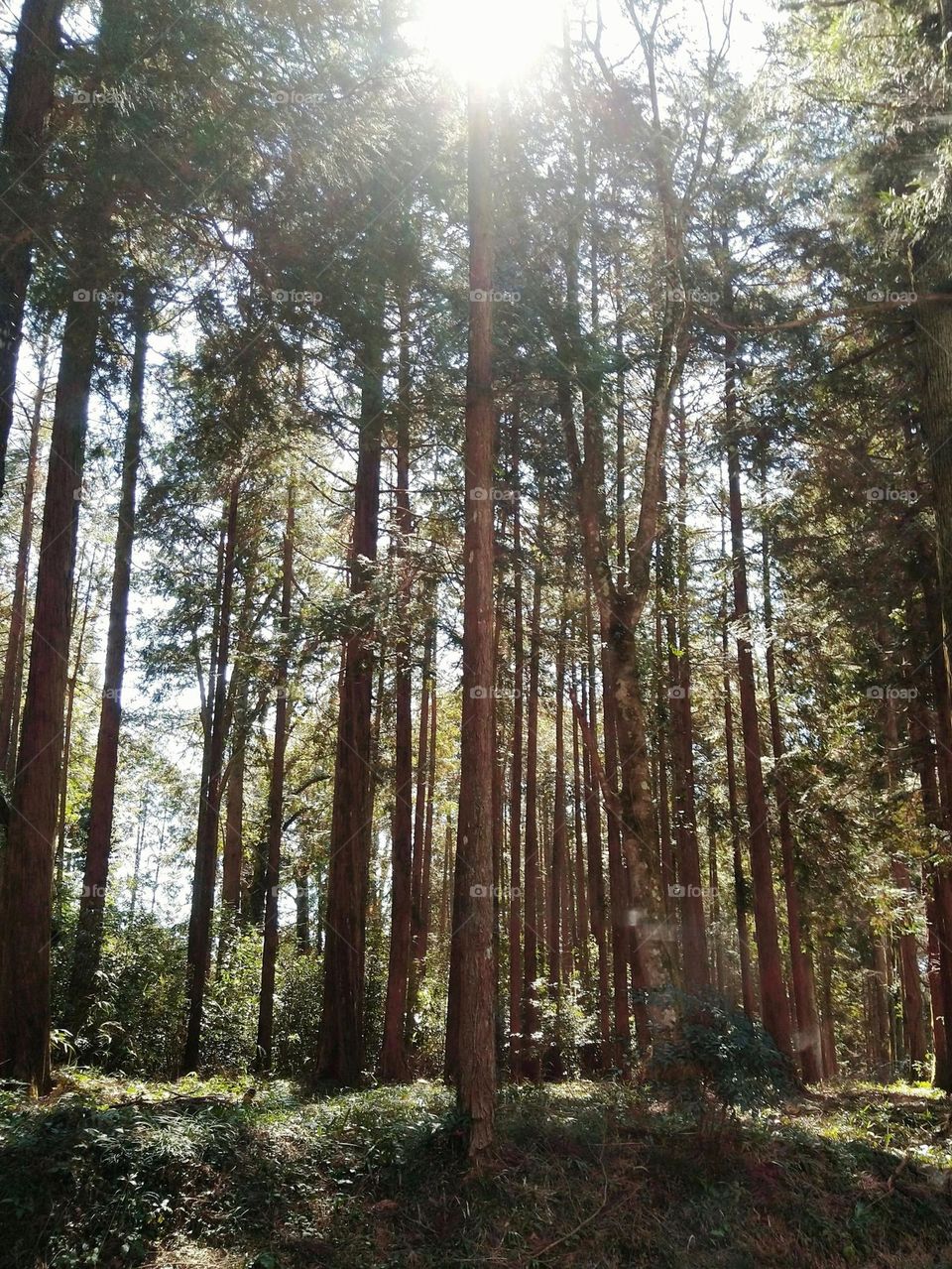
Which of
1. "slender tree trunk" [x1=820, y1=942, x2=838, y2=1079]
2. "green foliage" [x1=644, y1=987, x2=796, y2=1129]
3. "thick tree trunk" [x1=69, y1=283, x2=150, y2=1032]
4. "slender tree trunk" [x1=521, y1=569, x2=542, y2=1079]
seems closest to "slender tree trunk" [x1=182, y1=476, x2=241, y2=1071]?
"thick tree trunk" [x1=69, y1=283, x2=150, y2=1032]

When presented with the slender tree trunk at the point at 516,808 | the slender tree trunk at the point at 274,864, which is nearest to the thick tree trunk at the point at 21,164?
the slender tree trunk at the point at 274,864

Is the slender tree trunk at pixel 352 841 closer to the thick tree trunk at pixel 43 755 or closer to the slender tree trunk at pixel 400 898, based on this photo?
the slender tree trunk at pixel 400 898

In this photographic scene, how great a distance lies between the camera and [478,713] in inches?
343

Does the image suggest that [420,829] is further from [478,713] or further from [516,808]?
[478,713]

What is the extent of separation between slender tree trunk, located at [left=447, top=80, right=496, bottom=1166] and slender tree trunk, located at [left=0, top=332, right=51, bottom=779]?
13.0 metres

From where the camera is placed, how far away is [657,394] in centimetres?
1298

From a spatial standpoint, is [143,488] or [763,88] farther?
[143,488]

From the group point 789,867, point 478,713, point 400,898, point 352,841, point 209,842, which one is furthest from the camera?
point 789,867

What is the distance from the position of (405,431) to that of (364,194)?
3.70 metres

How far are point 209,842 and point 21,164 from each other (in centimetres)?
1054

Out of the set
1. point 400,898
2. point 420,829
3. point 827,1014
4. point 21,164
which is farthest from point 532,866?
point 827,1014

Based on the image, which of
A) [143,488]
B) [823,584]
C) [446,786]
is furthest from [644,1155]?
[446,786]

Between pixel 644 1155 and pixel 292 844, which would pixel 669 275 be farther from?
pixel 292 844

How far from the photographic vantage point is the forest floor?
21.4 ft
